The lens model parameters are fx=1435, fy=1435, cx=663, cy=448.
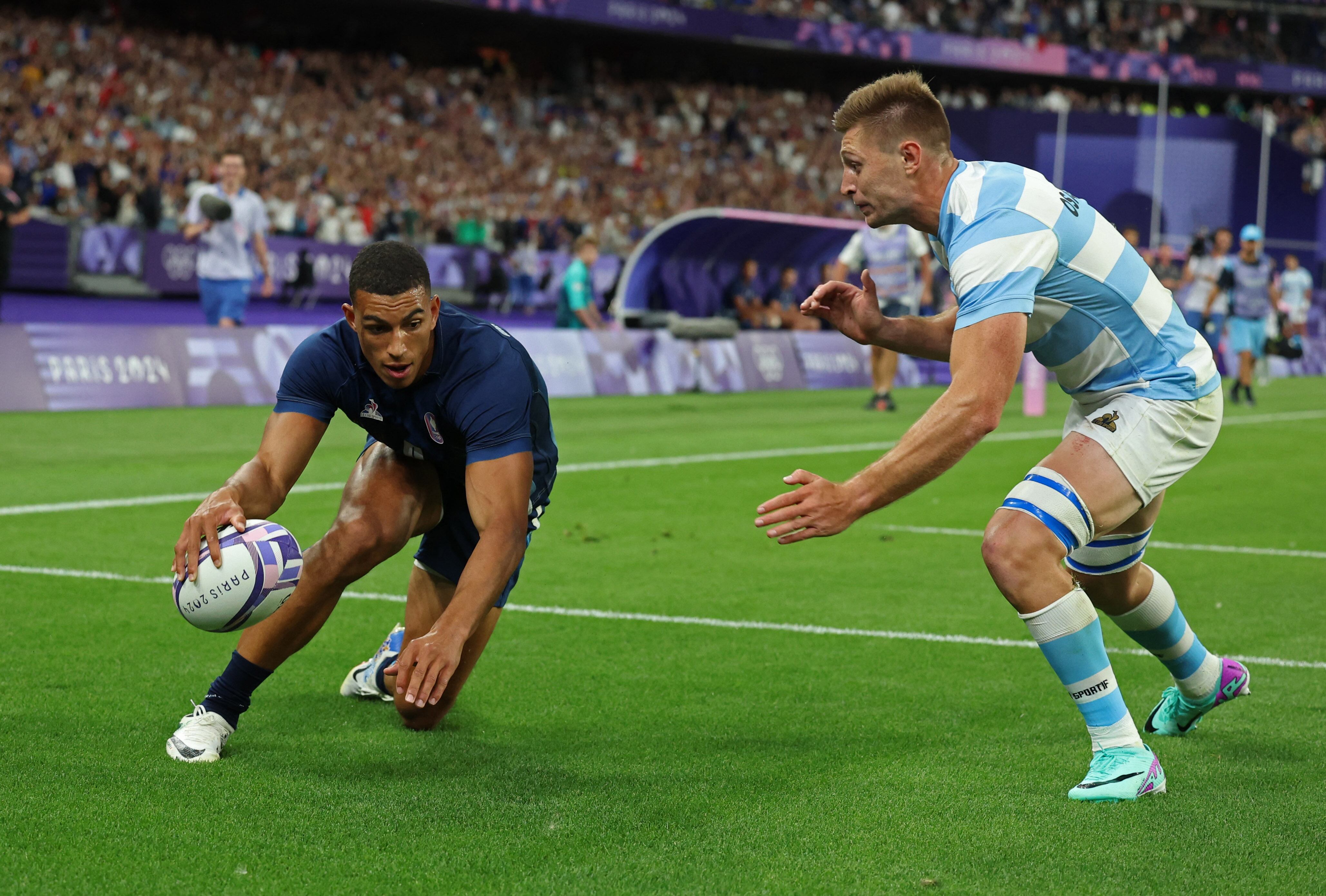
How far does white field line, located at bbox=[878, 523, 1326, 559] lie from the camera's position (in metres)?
8.98

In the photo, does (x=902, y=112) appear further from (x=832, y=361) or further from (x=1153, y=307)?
(x=832, y=361)

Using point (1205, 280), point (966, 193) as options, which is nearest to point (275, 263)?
point (1205, 280)

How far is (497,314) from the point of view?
31.6m

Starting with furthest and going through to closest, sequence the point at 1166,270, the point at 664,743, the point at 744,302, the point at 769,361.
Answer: the point at 1166,270 < the point at 744,302 < the point at 769,361 < the point at 664,743

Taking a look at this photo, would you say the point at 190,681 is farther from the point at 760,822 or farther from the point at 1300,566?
the point at 1300,566

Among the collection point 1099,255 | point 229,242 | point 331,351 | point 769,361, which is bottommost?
point 769,361

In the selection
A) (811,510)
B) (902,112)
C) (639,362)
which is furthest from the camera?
(639,362)

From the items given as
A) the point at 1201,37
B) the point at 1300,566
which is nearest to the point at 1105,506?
the point at 1300,566

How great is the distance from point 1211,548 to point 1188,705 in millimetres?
4510

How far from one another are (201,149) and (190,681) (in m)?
26.0

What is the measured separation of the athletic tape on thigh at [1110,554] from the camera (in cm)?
466

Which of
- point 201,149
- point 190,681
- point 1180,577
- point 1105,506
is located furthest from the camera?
point 201,149

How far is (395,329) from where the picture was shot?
432 cm

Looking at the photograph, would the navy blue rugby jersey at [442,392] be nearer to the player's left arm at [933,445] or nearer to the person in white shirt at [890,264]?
the player's left arm at [933,445]
